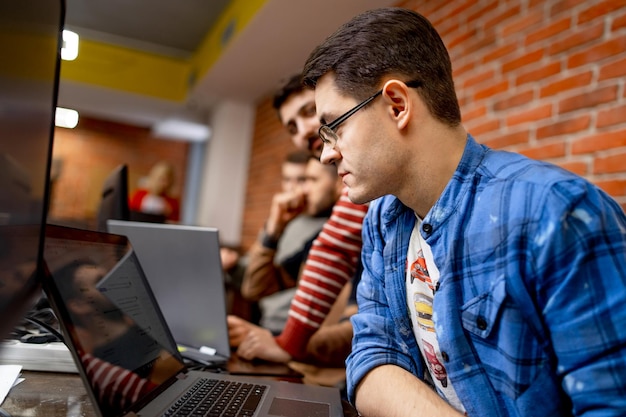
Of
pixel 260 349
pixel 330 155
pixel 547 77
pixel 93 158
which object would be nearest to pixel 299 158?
pixel 547 77

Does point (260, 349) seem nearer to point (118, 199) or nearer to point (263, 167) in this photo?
point (118, 199)

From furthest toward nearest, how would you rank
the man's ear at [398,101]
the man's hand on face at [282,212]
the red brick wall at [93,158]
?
the red brick wall at [93,158], the man's hand on face at [282,212], the man's ear at [398,101]

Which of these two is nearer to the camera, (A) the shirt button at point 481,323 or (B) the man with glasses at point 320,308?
(A) the shirt button at point 481,323

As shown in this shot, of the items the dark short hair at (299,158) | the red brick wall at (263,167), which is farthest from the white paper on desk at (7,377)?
the red brick wall at (263,167)

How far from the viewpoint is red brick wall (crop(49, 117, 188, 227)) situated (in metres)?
6.83

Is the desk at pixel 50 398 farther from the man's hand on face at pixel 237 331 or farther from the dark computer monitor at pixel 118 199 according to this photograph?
the dark computer monitor at pixel 118 199

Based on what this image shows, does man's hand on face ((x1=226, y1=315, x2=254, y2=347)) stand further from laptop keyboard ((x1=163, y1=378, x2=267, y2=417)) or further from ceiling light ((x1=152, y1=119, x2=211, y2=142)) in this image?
ceiling light ((x1=152, y1=119, x2=211, y2=142))

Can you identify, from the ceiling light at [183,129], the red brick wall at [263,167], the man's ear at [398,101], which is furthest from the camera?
the ceiling light at [183,129]

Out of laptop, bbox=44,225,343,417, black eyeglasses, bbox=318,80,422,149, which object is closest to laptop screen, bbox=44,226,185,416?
laptop, bbox=44,225,343,417

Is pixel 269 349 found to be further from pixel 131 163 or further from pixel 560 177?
pixel 131 163

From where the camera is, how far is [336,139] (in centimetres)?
91

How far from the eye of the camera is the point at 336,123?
2.90 ft

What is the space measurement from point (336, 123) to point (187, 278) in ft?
1.90

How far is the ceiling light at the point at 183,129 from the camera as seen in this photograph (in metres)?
5.96
